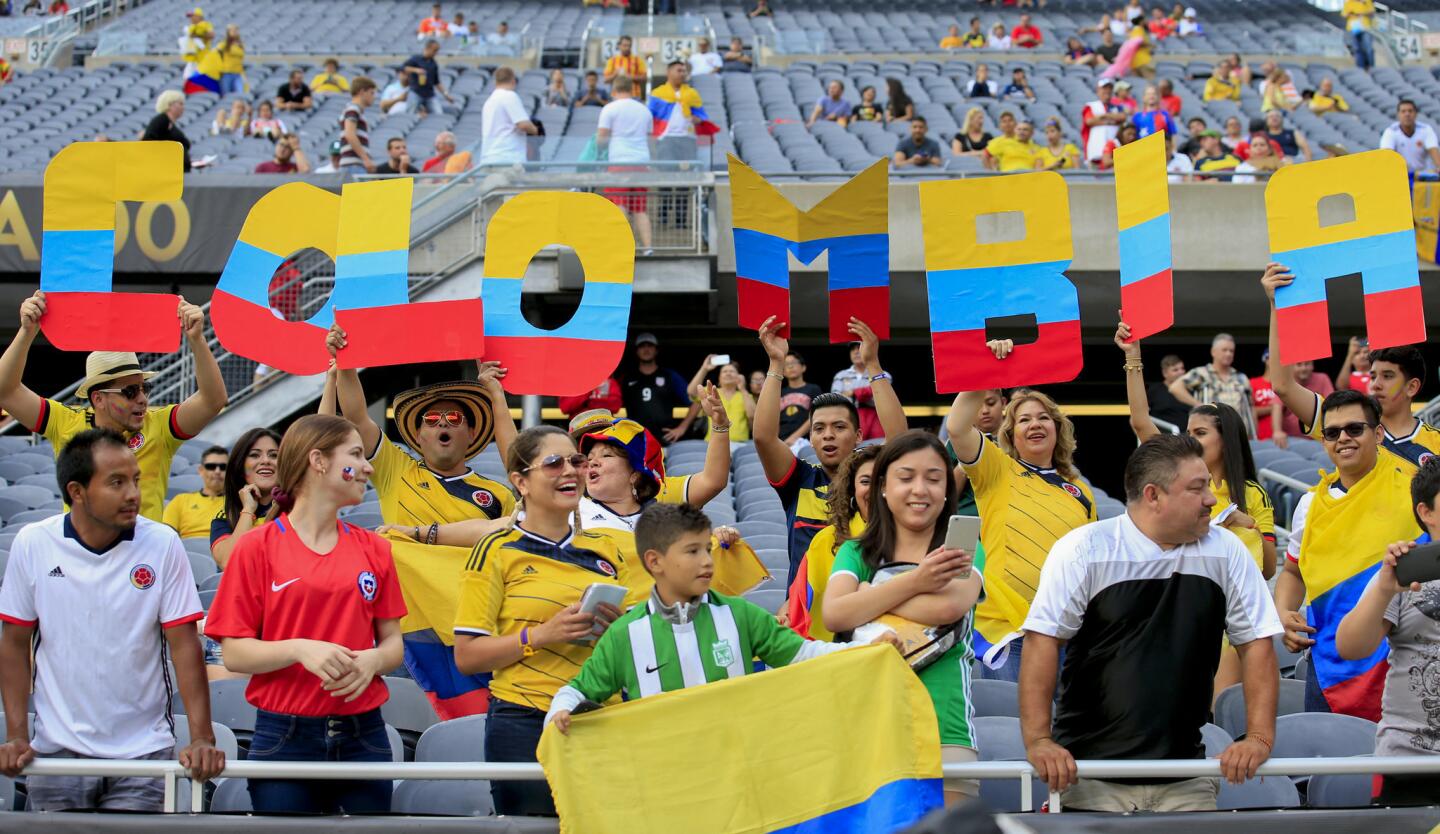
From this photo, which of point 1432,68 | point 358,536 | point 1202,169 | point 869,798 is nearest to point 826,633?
point 869,798

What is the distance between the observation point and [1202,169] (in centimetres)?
1352

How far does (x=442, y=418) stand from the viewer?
530cm

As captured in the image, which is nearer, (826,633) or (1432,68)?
(826,633)

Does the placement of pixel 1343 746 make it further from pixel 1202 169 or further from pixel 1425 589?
pixel 1202 169

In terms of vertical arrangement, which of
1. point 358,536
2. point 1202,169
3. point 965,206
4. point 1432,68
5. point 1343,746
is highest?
point 1432,68

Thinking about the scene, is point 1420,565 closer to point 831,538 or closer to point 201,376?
point 831,538

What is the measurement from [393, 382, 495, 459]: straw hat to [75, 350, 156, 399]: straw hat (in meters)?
0.96

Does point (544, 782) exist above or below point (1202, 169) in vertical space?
below

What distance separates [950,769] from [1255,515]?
2.34m

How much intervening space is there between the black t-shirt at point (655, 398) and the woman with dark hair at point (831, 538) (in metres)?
6.23

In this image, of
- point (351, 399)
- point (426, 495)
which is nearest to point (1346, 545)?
point (426, 495)

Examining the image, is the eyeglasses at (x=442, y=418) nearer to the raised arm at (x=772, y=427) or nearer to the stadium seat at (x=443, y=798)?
the raised arm at (x=772, y=427)

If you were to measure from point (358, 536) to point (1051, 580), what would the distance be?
1.83 metres

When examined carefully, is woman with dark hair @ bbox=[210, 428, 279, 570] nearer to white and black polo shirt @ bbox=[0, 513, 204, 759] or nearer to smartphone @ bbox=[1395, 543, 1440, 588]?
white and black polo shirt @ bbox=[0, 513, 204, 759]
